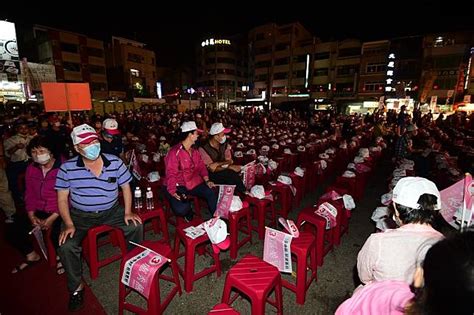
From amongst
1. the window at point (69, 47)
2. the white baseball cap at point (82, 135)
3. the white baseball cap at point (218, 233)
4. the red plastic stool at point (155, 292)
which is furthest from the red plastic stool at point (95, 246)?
the window at point (69, 47)

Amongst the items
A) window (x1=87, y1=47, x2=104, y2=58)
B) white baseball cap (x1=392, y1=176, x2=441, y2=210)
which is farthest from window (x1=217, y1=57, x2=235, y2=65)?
white baseball cap (x1=392, y1=176, x2=441, y2=210)

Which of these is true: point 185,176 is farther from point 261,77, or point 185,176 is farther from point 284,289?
point 261,77

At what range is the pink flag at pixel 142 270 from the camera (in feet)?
8.08

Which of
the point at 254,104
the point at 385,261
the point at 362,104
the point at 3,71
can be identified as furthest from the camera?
the point at 254,104

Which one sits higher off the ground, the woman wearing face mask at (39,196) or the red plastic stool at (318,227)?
the woman wearing face mask at (39,196)

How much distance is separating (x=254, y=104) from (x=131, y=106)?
2234 cm

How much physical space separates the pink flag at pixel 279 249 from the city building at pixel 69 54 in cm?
5065

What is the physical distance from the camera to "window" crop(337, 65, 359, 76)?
43831 mm

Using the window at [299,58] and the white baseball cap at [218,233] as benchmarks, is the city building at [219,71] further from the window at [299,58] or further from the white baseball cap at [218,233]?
the white baseball cap at [218,233]

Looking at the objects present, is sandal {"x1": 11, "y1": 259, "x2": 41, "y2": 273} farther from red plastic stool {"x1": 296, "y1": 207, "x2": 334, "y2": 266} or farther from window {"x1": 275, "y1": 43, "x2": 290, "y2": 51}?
window {"x1": 275, "y1": 43, "x2": 290, "y2": 51}

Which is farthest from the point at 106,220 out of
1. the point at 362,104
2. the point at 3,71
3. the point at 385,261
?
the point at 362,104

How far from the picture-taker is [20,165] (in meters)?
5.70

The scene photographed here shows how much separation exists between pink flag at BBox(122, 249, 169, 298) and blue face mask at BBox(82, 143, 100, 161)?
140 centimetres

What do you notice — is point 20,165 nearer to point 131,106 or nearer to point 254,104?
point 131,106
